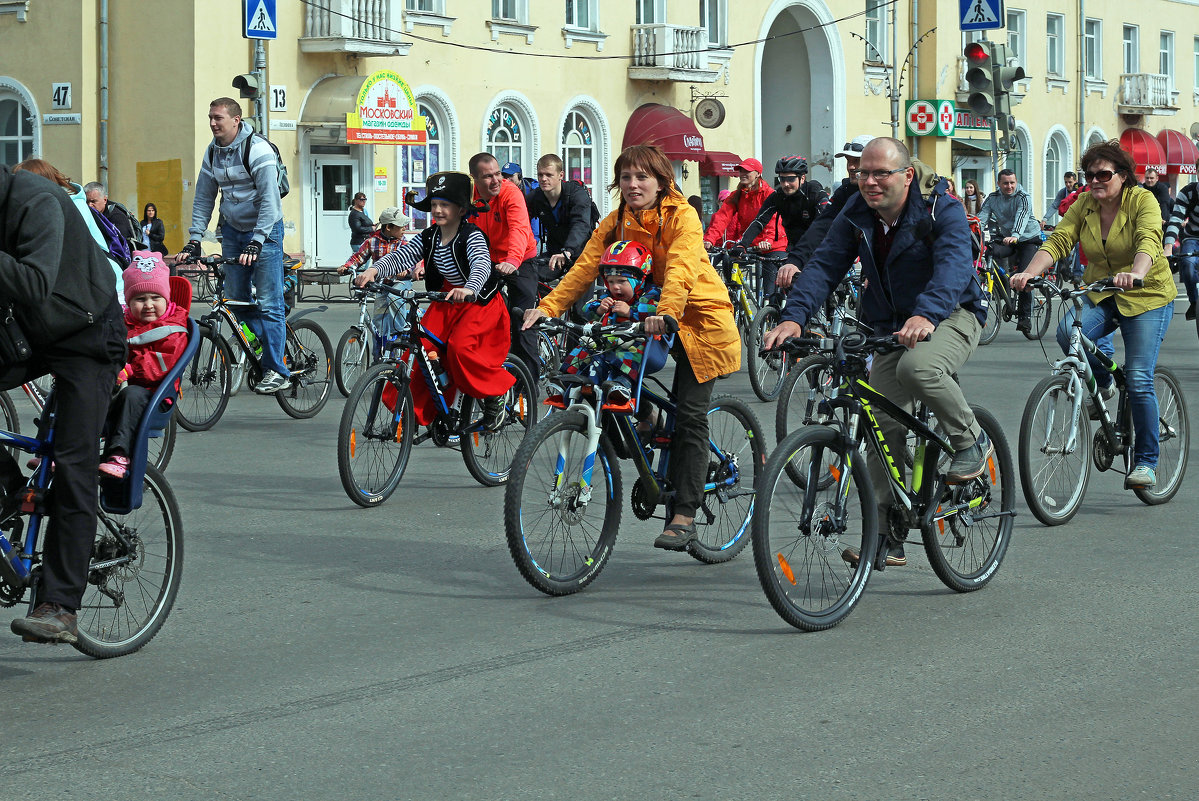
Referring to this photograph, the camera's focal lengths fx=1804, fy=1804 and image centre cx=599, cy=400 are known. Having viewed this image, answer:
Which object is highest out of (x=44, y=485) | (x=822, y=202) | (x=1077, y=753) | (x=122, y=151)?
(x=122, y=151)

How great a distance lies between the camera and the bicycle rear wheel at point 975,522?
6723 mm

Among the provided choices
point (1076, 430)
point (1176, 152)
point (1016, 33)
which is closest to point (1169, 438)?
point (1076, 430)

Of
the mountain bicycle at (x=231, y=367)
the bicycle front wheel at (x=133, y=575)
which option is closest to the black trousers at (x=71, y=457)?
the bicycle front wheel at (x=133, y=575)

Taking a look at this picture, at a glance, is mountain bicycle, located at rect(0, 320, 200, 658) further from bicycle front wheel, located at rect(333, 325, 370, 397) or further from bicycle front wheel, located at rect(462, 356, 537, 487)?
bicycle front wheel, located at rect(333, 325, 370, 397)

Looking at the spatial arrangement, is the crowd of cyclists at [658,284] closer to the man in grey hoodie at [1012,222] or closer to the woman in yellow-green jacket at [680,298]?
the woman in yellow-green jacket at [680,298]

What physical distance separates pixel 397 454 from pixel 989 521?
3.33m

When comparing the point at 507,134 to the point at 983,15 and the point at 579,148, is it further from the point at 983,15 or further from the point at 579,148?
the point at 983,15

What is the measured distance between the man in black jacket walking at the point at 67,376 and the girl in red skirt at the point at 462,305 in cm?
375

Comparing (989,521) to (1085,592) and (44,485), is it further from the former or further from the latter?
(44,485)

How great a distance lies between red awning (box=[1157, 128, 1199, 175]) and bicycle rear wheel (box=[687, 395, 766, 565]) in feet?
168

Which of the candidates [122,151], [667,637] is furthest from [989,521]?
[122,151]

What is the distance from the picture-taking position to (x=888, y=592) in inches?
271

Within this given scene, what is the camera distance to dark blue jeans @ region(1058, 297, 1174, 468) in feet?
28.3

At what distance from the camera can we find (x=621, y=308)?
23.3 feet
